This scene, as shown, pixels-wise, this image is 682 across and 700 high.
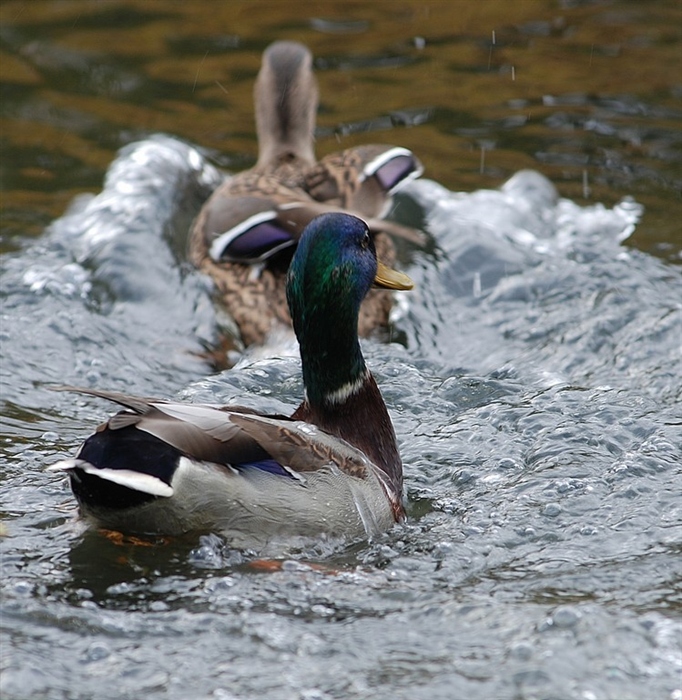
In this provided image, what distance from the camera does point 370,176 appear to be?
7.93m

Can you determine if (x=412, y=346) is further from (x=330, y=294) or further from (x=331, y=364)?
(x=330, y=294)

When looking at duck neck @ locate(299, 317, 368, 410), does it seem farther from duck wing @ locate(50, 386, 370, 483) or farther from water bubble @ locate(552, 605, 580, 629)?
water bubble @ locate(552, 605, 580, 629)

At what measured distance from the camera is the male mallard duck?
4.42 m

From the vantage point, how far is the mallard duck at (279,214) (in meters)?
7.32

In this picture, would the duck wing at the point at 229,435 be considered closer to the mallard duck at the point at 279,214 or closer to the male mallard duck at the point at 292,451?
the male mallard duck at the point at 292,451

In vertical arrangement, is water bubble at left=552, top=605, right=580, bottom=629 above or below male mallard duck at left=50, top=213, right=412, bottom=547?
below

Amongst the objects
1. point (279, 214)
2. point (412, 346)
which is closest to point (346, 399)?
point (279, 214)

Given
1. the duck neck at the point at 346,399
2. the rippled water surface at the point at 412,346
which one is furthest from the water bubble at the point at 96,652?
the duck neck at the point at 346,399

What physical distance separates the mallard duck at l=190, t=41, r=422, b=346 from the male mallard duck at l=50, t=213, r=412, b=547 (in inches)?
74.8

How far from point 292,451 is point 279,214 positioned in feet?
8.88

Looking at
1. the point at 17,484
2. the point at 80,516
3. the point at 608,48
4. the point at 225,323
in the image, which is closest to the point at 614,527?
the point at 80,516

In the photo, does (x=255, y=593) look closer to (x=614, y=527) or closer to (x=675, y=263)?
(x=614, y=527)

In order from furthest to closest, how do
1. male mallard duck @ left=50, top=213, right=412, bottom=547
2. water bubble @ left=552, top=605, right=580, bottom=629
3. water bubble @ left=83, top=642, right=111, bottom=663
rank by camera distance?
male mallard duck @ left=50, top=213, right=412, bottom=547
water bubble @ left=552, top=605, right=580, bottom=629
water bubble @ left=83, top=642, right=111, bottom=663

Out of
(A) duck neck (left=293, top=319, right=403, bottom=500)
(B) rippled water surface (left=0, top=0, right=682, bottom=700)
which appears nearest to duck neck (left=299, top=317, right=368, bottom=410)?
(A) duck neck (left=293, top=319, right=403, bottom=500)
